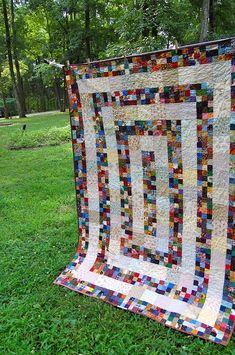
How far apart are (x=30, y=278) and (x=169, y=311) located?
1.10 m

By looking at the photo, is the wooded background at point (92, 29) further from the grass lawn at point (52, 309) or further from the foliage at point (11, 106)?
the grass lawn at point (52, 309)

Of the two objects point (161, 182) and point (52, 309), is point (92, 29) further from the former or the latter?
point (52, 309)

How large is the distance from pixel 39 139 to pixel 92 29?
9.86m

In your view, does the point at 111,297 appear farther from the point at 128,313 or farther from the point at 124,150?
the point at 124,150

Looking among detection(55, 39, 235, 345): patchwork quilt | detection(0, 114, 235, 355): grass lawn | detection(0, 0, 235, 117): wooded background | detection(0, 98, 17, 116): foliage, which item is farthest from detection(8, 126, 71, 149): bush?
detection(0, 98, 17, 116): foliage

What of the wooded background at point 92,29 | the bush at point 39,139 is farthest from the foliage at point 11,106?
the bush at point 39,139

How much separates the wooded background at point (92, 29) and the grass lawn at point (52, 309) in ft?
5.74

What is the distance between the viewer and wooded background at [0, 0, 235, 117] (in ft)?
27.9

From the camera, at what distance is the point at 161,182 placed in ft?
6.95

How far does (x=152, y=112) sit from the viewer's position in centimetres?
201

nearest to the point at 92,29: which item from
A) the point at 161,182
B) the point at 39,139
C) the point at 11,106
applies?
the point at 39,139

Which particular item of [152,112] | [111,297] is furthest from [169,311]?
[152,112]

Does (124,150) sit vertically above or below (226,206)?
above

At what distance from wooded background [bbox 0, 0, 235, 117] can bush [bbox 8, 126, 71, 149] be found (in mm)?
1943
